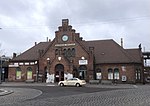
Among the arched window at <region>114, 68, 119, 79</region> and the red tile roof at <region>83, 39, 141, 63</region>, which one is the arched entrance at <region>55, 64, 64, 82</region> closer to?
the red tile roof at <region>83, 39, 141, 63</region>

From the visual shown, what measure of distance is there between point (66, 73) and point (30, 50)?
14887 mm

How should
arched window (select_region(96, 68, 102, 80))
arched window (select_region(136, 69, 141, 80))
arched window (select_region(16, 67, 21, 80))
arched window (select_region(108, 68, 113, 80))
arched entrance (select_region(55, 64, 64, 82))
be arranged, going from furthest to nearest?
arched window (select_region(16, 67, 21, 80)) → arched entrance (select_region(55, 64, 64, 82)) → arched window (select_region(96, 68, 102, 80)) → arched window (select_region(136, 69, 141, 80)) → arched window (select_region(108, 68, 113, 80))

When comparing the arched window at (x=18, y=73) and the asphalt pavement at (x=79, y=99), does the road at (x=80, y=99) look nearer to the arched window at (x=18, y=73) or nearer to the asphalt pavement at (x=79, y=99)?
the asphalt pavement at (x=79, y=99)

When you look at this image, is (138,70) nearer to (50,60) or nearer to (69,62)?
(69,62)

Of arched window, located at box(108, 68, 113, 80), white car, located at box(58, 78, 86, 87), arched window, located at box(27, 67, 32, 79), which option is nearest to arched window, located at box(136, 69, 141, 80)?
arched window, located at box(108, 68, 113, 80)

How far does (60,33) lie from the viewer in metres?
59.1

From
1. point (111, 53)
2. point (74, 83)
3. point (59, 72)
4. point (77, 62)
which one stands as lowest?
point (74, 83)

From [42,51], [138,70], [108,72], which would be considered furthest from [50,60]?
[138,70]

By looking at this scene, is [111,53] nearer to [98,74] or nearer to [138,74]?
[98,74]

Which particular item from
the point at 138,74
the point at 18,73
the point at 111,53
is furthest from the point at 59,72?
the point at 138,74

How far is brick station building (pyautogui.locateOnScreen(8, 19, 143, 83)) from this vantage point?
54.9 m

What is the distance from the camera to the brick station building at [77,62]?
180ft

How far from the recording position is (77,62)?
2255 inches

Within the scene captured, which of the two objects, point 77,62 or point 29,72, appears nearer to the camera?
point 77,62
